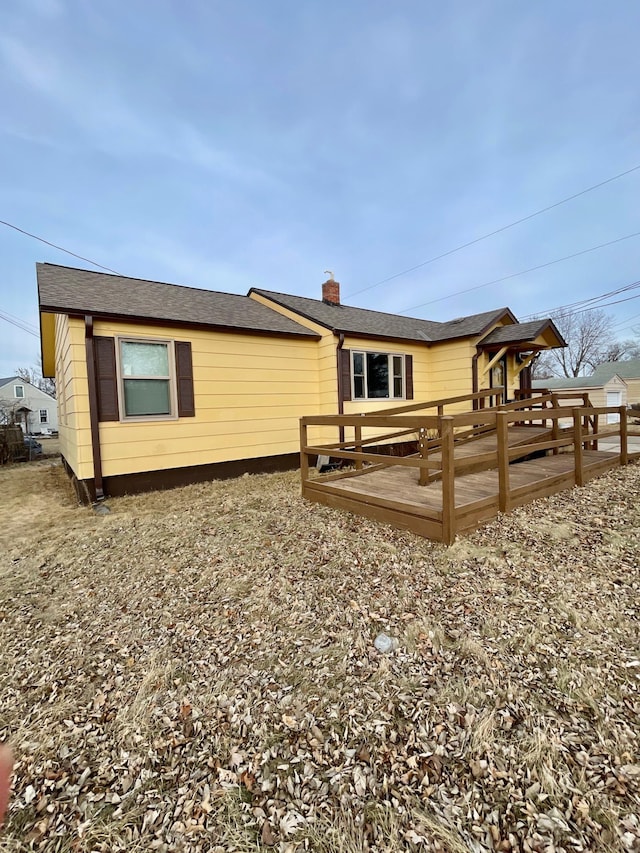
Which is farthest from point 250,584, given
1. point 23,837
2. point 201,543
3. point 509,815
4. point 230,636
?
point 509,815

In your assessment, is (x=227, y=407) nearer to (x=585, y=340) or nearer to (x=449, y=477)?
(x=449, y=477)

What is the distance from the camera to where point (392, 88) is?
432 inches

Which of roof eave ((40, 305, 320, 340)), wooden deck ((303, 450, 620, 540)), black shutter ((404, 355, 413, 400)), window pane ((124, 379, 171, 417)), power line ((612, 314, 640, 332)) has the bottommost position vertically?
wooden deck ((303, 450, 620, 540))

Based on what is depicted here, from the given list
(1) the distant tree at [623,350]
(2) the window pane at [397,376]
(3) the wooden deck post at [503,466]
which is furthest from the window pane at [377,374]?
(1) the distant tree at [623,350]

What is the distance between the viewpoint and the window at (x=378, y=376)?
902 centimetres

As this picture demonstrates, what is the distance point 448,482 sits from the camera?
3.51 m

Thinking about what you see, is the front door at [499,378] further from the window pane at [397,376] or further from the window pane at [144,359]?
the window pane at [144,359]

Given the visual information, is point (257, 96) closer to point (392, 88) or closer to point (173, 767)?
point (392, 88)

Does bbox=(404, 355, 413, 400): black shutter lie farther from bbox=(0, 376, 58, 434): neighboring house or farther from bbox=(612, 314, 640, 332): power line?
bbox=(612, 314, 640, 332): power line

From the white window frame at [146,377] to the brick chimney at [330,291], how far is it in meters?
6.05

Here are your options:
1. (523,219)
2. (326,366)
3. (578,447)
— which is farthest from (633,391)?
(326,366)

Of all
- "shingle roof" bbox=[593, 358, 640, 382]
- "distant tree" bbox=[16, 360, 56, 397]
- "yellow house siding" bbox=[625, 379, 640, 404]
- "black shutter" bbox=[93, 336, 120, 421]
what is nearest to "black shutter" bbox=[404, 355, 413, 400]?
"black shutter" bbox=[93, 336, 120, 421]

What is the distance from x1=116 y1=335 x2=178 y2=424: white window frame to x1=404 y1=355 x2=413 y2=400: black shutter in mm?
6088

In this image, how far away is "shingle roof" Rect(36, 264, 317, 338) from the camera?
5883mm
